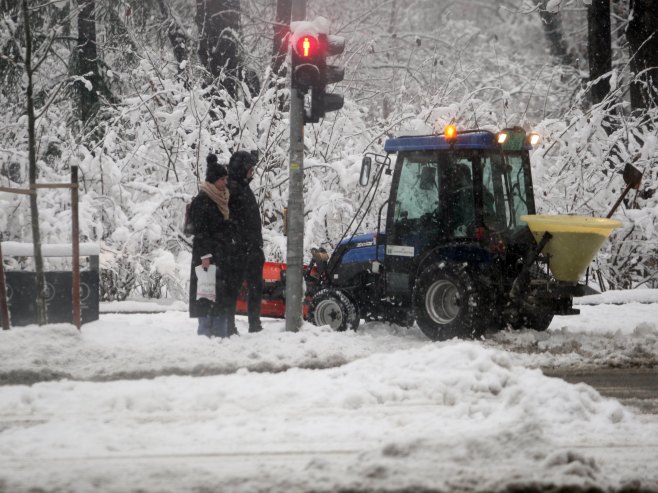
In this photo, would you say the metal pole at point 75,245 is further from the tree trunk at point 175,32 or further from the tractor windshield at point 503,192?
the tree trunk at point 175,32

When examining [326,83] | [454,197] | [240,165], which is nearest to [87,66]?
[240,165]

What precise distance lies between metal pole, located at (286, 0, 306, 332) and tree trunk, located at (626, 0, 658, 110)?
32.2 feet

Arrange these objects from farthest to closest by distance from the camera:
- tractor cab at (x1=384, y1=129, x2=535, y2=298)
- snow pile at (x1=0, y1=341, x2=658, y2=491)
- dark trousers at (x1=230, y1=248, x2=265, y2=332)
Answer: tractor cab at (x1=384, y1=129, x2=535, y2=298)
dark trousers at (x1=230, y1=248, x2=265, y2=332)
snow pile at (x1=0, y1=341, x2=658, y2=491)

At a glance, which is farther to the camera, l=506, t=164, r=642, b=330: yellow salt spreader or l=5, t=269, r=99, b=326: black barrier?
l=5, t=269, r=99, b=326: black barrier

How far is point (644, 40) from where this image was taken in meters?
18.3

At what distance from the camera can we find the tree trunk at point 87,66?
709 inches

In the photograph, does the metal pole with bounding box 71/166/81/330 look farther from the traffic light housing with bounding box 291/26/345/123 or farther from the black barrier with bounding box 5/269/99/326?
the traffic light housing with bounding box 291/26/345/123

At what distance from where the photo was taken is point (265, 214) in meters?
15.7

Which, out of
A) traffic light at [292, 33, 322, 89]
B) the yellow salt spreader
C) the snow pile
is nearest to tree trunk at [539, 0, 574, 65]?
the yellow salt spreader

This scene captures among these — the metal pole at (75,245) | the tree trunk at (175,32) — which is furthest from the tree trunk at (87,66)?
the metal pole at (75,245)

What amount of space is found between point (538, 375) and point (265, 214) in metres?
9.01

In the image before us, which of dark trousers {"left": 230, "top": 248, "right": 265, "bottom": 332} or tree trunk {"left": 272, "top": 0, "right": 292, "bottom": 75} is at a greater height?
tree trunk {"left": 272, "top": 0, "right": 292, "bottom": 75}

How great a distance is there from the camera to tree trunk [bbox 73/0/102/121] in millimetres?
18016

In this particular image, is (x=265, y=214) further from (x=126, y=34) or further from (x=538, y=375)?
(x=538, y=375)
